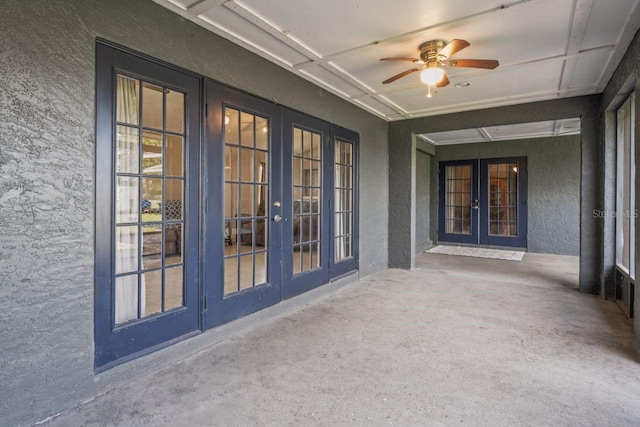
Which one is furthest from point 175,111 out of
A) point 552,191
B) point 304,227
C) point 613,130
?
point 552,191

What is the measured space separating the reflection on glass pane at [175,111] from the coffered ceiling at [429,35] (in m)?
0.61

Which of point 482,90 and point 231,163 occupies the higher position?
point 482,90

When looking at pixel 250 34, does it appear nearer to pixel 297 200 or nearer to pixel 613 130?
pixel 297 200

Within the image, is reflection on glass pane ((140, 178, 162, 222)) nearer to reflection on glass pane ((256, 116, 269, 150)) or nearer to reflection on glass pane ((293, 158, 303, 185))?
reflection on glass pane ((256, 116, 269, 150))

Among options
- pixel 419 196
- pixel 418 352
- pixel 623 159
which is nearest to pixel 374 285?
pixel 418 352

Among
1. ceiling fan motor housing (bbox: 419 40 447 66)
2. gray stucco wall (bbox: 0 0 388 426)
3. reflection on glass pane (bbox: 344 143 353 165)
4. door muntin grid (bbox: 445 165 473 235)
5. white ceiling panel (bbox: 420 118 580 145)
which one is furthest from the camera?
door muntin grid (bbox: 445 165 473 235)

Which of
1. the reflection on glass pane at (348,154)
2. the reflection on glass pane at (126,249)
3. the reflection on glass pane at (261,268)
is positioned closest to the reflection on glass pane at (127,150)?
the reflection on glass pane at (126,249)

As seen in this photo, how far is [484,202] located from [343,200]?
16.6 feet

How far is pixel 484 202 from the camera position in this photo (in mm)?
8477

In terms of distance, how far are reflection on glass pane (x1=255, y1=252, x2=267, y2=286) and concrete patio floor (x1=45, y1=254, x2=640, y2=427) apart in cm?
44

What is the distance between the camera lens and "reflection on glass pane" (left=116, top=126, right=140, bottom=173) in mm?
2354

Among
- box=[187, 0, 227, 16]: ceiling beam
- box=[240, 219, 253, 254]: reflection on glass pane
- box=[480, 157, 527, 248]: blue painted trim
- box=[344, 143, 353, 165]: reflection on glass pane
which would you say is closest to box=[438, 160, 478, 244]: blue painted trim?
box=[480, 157, 527, 248]: blue painted trim

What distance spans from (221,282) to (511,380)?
2.31 m

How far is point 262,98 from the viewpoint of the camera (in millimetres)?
3445
